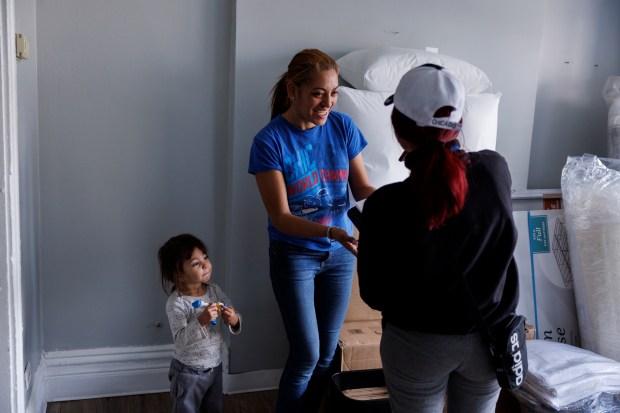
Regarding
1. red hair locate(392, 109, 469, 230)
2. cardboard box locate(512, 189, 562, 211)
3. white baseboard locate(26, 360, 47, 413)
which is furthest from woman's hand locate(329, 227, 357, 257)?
cardboard box locate(512, 189, 562, 211)

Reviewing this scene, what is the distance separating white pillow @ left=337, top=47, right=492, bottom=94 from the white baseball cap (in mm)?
1098

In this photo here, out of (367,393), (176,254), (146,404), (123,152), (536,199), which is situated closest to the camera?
(176,254)

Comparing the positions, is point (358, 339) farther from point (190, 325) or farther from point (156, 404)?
point (156, 404)

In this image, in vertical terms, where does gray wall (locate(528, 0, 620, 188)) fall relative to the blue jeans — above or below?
above

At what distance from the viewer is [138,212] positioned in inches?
96.0

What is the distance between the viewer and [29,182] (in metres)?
2.16

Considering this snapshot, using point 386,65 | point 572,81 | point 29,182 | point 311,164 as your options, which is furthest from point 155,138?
point 572,81

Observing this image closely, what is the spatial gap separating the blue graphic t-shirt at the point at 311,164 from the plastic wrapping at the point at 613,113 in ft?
4.66

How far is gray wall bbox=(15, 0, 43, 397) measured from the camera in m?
2.00

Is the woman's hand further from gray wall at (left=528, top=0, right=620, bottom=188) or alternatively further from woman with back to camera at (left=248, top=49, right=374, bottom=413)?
gray wall at (left=528, top=0, right=620, bottom=188)

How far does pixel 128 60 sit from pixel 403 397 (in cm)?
165

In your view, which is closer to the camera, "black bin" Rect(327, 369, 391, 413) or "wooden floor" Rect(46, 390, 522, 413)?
"black bin" Rect(327, 369, 391, 413)

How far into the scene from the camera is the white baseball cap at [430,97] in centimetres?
121

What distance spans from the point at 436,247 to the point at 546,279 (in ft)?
5.43
